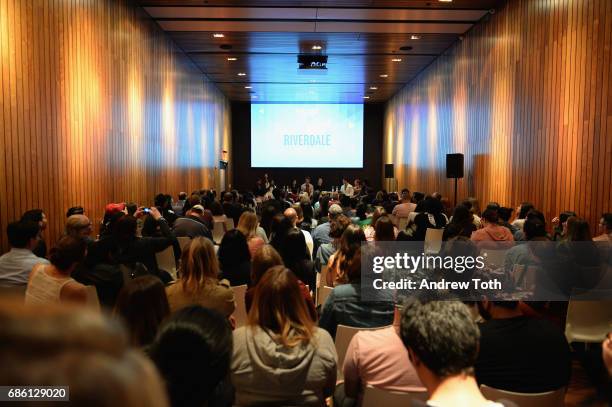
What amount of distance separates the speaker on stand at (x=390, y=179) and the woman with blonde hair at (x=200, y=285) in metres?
17.2

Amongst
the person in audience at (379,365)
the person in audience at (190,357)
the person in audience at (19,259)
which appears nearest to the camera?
the person in audience at (190,357)

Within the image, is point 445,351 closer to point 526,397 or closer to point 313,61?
point 526,397

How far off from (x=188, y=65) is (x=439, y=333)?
47.2ft

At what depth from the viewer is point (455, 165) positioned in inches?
455

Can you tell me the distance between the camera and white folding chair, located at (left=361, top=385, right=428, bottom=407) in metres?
2.61

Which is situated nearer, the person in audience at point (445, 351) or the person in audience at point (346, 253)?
the person in audience at point (445, 351)

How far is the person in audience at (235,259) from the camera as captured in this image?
502cm

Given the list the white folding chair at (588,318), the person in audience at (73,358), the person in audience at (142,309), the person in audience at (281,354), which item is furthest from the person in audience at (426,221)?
the person in audience at (73,358)

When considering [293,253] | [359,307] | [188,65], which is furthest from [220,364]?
[188,65]

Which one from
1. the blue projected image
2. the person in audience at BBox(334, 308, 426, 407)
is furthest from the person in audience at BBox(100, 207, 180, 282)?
the blue projected image

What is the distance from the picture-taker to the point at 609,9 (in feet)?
21.4

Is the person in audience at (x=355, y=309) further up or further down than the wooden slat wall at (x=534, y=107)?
further down

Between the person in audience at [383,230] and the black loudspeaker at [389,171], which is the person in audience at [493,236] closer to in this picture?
the person in audience at [383,230]

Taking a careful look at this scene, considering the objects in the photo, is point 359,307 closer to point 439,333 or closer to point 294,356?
point 294,356
